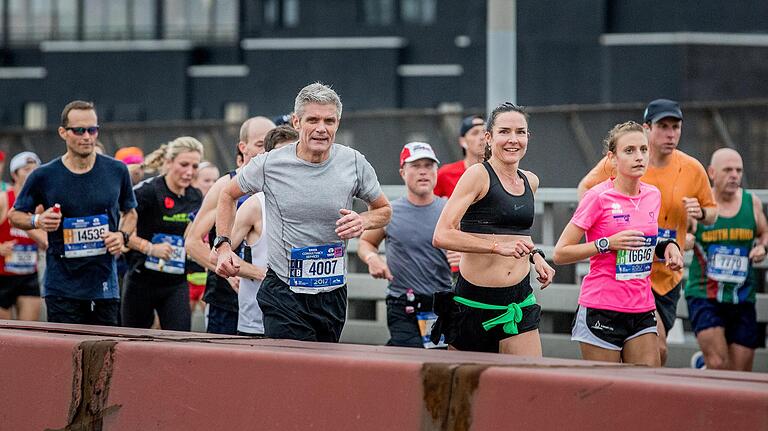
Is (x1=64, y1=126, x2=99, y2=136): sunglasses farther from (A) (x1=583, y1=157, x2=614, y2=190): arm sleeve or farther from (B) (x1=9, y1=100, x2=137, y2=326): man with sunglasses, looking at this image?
(A) (x1=583, y1=157, x2=614, y2=190): arm sleeve

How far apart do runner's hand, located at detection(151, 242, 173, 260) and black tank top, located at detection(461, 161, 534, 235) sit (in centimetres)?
345

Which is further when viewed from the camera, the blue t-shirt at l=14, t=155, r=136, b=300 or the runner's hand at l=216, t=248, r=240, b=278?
the blue t-shirt at l=14, t=155, r=136, b=300

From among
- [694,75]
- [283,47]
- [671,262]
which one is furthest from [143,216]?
[283,47]

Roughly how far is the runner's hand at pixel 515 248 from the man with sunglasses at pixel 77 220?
327 centimetres

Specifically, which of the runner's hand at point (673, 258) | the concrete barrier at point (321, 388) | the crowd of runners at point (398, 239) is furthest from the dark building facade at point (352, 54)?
the concrete barrier at point (321, 388)

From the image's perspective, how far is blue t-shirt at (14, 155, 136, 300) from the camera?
1002cm

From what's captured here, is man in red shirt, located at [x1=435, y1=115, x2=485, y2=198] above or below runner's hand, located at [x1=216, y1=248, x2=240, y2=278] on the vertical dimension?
above

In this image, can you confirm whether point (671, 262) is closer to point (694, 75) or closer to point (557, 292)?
point (557, 292)

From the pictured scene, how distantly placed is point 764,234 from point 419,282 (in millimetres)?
2970

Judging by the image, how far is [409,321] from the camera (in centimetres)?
989

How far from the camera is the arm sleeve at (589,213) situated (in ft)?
27.6

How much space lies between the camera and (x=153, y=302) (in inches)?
438

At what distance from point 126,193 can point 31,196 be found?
665 mm

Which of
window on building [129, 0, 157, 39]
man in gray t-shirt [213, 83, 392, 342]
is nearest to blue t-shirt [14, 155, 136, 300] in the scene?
→ man in gray t-shirt [213, 83, 392, 342]
